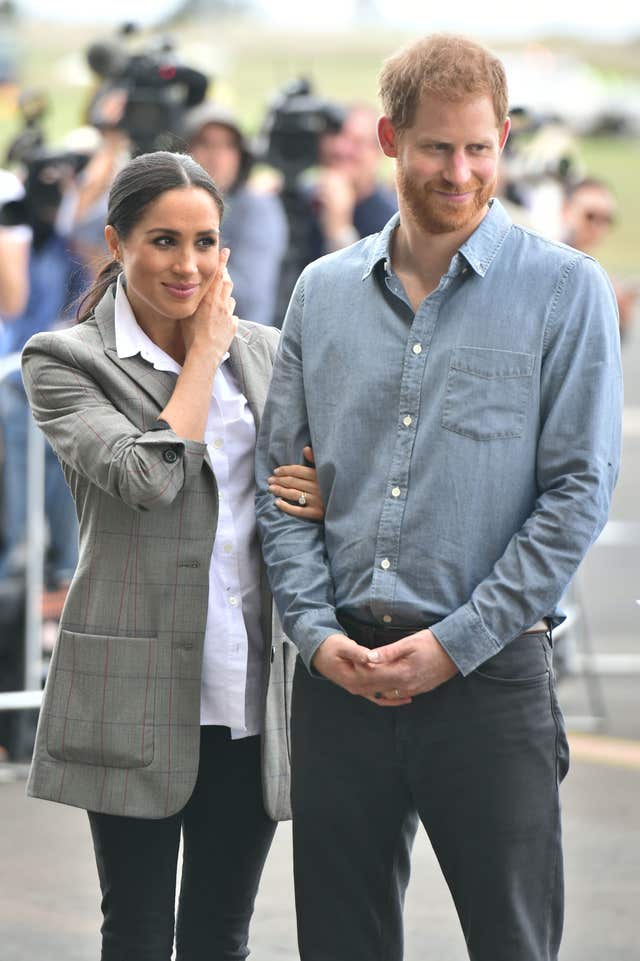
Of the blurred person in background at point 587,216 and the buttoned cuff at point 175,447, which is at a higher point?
the blurred person in background at point 587,216

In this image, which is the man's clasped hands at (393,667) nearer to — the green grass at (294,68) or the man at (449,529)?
the man at (449,529)

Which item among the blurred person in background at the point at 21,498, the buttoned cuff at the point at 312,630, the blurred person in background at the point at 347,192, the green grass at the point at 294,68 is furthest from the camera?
the green grass at the point at 294,68

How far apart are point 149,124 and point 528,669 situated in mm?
5384

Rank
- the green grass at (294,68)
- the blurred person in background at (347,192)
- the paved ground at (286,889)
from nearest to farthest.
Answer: the paved ground at (286,889) < the blurred person in background at (347,192) < the green grass at (294,68)

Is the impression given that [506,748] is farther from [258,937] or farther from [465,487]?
[258,937]

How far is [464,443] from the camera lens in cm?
258

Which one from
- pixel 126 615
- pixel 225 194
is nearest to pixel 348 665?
pixel 126 615

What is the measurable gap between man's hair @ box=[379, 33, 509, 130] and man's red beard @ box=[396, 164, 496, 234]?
0.10m

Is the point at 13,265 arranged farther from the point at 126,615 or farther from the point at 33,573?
the point at 126,615

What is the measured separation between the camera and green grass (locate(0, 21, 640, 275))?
124 ft

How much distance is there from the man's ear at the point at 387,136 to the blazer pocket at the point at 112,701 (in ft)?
3.19

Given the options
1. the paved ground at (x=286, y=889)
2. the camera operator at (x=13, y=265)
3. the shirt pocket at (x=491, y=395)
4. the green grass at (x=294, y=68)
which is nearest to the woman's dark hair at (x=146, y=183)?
the shirt pocket at (x=491, y=395)

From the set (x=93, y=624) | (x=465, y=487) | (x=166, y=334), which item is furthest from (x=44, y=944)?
(x=465, y=487)

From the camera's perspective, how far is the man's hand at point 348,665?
2582 mm
